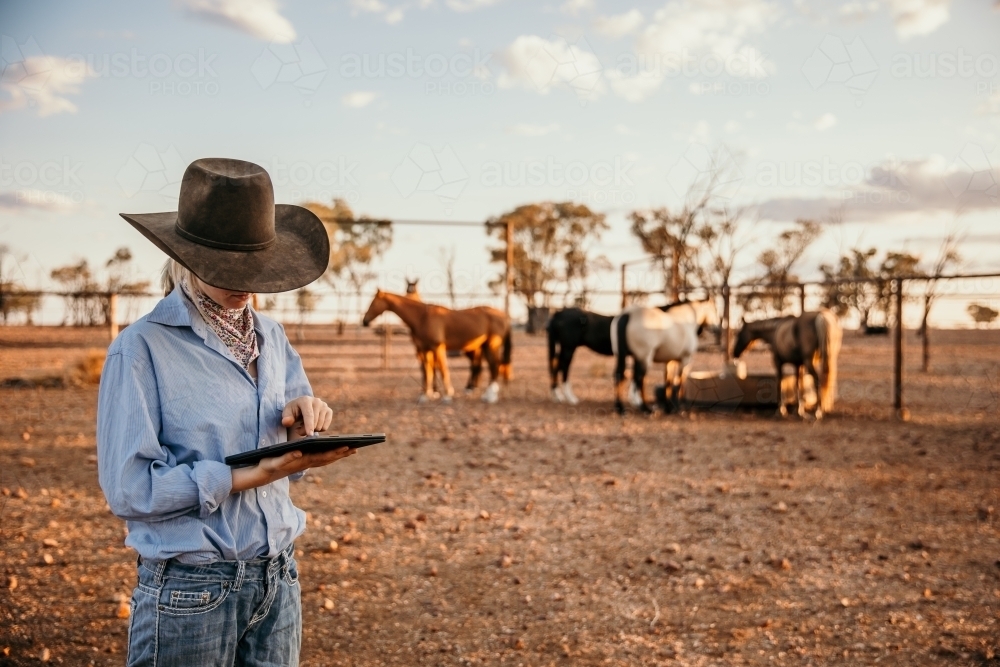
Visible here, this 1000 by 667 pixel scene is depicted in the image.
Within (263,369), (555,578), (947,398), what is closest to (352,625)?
(555,578)

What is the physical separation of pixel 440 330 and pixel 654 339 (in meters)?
3.53

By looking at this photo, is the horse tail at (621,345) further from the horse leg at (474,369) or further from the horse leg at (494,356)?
the horse leg at (474,369)

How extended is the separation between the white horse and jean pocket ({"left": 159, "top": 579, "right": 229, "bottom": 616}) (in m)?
9.22

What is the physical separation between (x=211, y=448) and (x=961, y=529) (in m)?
5.51

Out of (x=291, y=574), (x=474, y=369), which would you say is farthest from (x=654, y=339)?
(x=291, y=574)

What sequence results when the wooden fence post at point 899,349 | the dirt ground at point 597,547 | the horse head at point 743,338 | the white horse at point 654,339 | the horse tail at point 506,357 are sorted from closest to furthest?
the dirt ground at point 597,547 → the wooden fence post at point 899,349 → the white horse at point 654,339 → the horse head at point 743,338 → the horse tail at point 506,357

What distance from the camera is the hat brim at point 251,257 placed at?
166 centimetres

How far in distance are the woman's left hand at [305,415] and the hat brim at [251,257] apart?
32cm

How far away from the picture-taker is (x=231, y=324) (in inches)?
72.8

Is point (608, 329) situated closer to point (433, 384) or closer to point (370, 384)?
point (433, 384)

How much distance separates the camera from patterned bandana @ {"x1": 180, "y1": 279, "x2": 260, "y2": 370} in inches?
70.2

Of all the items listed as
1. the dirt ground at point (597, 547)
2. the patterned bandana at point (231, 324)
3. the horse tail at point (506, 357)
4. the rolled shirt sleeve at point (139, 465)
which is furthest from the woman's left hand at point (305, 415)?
the horse tail at point (506, 357)

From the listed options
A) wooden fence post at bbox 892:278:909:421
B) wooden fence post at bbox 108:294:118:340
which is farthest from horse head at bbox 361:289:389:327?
wooden fence post at bbox 892:278:909:421

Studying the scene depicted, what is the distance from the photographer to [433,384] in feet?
40.5
